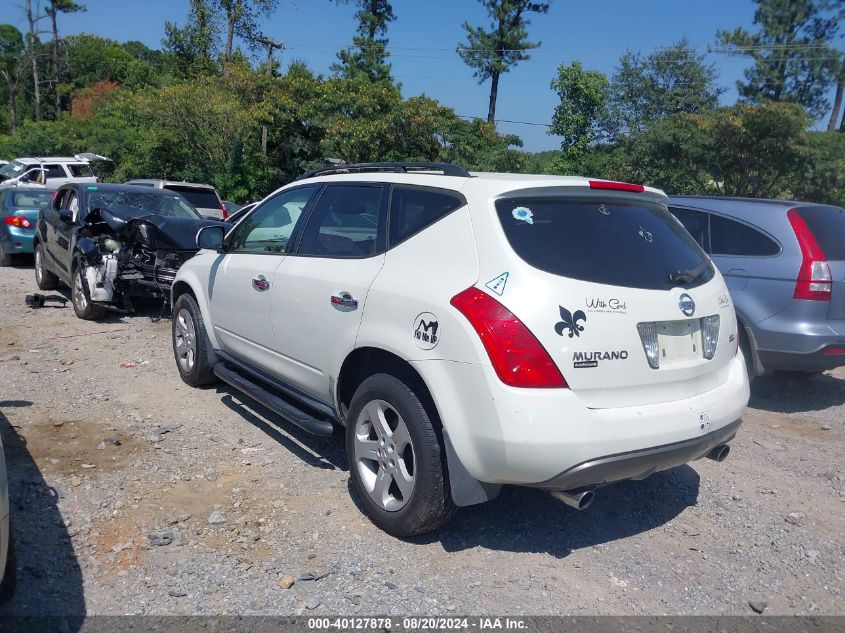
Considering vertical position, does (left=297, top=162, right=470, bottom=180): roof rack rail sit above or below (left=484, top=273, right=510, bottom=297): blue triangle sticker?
above

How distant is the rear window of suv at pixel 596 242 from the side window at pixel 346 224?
886 mm

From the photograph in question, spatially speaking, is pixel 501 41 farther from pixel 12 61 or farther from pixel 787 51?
pixel 12 61

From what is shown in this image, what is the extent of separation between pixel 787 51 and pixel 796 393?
1394 inches

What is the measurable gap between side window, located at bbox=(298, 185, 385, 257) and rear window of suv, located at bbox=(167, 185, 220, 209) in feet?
41.8

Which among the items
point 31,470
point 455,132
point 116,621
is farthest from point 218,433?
point 455,132

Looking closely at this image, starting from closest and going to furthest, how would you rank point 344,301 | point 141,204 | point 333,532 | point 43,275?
point 333,532 → point 344,301 → point 141,204 → point 43,275

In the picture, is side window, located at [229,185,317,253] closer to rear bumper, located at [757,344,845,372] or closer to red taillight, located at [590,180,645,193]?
red taillight, located at [590,180,645,193]

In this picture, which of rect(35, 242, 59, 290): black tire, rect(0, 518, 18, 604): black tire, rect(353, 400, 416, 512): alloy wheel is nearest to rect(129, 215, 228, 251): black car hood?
rect(35, 242, 59, 290): black tire

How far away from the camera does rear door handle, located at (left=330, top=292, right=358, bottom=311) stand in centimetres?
388

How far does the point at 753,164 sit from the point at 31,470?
66.9 ft

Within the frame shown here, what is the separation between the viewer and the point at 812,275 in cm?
573

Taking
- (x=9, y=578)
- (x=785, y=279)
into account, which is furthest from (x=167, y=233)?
(x=785, y=279)

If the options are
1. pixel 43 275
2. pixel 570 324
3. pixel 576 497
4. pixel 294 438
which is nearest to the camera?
pixel 570 324

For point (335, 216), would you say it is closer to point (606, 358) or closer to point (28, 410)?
point (606, 358)
